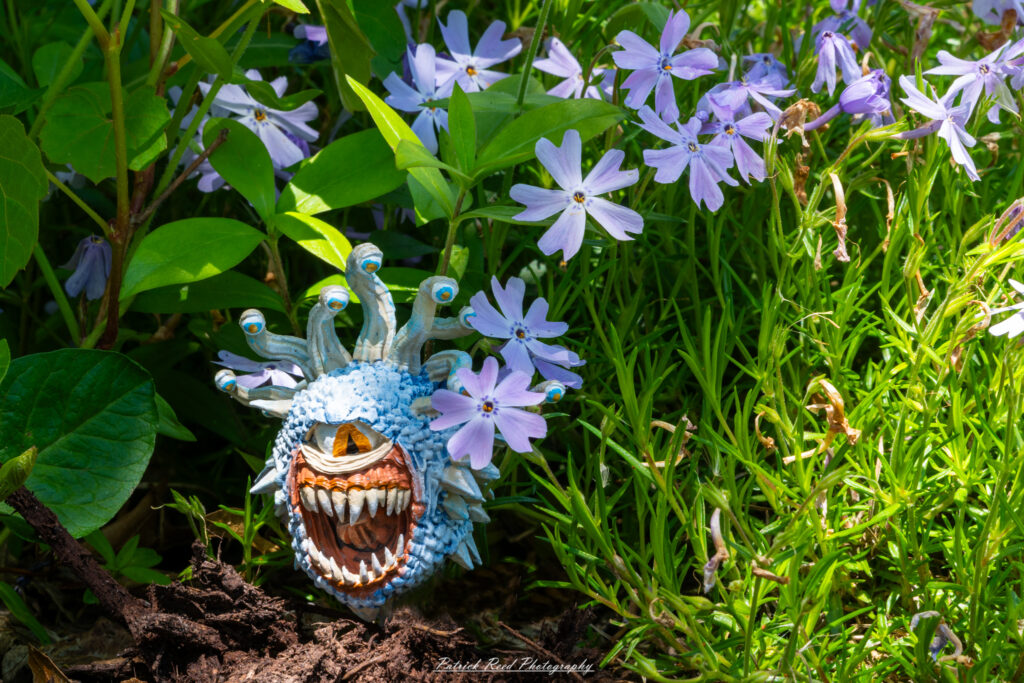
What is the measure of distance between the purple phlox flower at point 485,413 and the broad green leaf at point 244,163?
1.20 feet

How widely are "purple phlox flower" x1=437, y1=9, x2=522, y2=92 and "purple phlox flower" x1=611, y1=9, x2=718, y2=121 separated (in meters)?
0.25

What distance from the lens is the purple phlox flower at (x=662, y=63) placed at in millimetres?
1051

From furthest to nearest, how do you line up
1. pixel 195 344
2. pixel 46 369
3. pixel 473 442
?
pixel 195 344
pixel 46 369
pixel 473 442

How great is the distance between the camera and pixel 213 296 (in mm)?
1147

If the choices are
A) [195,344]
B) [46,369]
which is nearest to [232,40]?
[195,344]

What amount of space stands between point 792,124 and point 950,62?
0.65 feet

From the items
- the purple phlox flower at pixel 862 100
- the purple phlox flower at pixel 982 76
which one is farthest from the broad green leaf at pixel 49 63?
the purple phlox flower at pixel 982 76

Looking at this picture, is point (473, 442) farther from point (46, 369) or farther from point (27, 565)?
point (27, 565)

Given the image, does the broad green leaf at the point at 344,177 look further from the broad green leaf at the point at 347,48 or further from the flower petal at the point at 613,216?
the flower petal at the point at 613,216

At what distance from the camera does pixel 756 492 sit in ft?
4.18

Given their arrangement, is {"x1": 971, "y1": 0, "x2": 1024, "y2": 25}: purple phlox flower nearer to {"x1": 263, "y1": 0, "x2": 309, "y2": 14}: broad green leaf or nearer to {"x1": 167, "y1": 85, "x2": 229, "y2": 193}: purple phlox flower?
{"x1": 263, "y1": 0, "x2": 309, "y2": 14}: broad green leaf

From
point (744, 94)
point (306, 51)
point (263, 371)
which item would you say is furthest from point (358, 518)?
point (306, 51)

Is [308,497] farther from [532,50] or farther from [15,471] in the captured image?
[532,50]

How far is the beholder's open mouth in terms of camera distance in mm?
950
